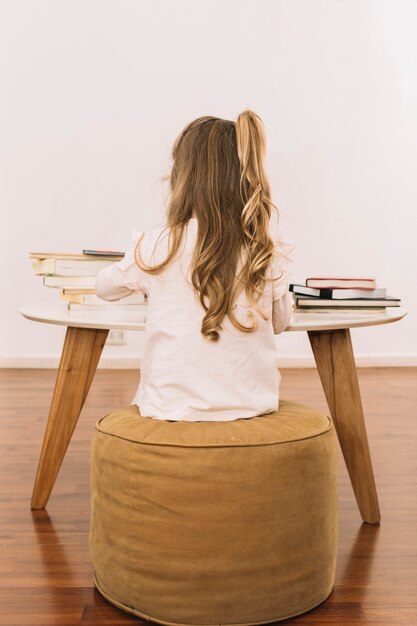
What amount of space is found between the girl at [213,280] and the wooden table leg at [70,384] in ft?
1.58

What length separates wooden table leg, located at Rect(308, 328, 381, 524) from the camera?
2.06 metres

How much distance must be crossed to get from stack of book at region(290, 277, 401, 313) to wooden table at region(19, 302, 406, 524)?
0.06 feet

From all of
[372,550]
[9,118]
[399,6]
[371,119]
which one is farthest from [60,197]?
[372,550]

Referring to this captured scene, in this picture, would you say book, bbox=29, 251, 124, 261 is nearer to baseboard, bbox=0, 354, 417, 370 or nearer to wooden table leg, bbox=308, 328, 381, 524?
wooden table leg, bbox=308, 328, 381, 524

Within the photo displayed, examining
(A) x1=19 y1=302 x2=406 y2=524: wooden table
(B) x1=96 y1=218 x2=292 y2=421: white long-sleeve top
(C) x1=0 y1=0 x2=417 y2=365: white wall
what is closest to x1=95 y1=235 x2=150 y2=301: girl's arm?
(B) x1=96 y1=218 x2=292 y2=421: white long-sleeve top

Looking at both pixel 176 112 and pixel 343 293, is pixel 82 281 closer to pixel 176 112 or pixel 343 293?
pixel 343 293

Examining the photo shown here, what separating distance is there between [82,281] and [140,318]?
20 cm

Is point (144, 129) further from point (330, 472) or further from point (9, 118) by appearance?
point (330, 472)

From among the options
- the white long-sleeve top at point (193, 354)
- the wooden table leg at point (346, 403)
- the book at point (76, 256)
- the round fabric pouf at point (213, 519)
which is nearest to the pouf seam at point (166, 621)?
the round fabric pouf at point (213, 519)

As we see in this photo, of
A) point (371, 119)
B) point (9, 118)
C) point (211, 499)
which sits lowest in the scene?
point (211, 499)

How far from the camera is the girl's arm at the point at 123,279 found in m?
1.68

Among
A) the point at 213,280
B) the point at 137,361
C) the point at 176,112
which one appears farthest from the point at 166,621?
the point at 176,112

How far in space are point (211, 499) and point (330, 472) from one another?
275 millimetres

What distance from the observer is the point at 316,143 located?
443 centimetres
